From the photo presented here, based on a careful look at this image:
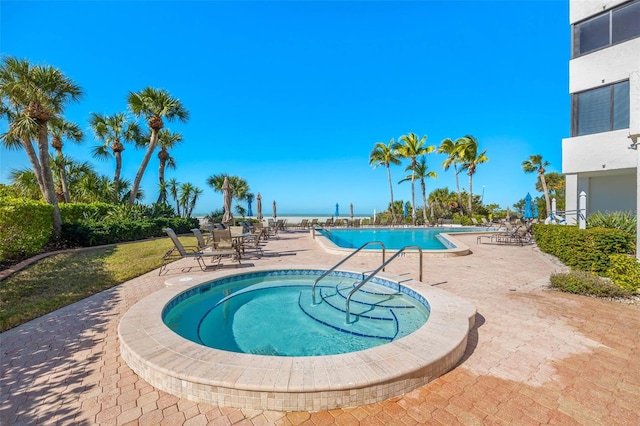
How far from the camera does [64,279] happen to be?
6637mm

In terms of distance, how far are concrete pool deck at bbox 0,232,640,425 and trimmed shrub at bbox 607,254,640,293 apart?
65cm

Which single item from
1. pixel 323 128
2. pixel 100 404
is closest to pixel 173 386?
pixel 100 404

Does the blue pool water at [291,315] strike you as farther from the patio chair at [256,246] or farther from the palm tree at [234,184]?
the palm tree at [234,184]

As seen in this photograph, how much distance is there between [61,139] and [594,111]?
28.6m

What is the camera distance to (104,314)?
179 inches

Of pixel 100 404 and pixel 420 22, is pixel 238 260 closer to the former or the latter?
pixel 100 404

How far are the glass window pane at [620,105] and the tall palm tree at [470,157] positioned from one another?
1776 cm

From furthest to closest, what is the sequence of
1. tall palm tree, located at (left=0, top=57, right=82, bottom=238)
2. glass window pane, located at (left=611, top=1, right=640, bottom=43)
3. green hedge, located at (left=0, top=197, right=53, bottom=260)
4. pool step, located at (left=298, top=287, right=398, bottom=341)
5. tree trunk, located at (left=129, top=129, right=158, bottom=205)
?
tree trunk, located at (left=129, top=129, right=158, bottom=205) < tall palm tree, located at (left=0, top=57, right=82, bottom=238) < glass window pane, located at (left=611, top=1, right=640, bottom=43) < green hedge, located at (left=0, top=197, right=53, bottom=260) < pool step, located at (left=298, top=287, right=398, bottom=341)

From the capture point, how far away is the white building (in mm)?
9250

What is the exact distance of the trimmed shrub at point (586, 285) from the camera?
16.5 ft

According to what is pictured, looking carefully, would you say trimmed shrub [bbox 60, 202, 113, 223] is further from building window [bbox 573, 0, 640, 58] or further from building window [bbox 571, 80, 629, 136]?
building window [bbox 573, 0, 640, 58]

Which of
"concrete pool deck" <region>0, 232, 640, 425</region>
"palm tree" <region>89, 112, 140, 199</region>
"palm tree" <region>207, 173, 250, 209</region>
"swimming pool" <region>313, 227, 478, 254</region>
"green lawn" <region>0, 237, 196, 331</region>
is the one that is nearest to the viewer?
"concrete pool deck" <region>0, 232, 640, 425</region>

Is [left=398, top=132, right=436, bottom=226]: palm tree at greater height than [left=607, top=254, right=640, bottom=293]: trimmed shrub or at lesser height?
greater

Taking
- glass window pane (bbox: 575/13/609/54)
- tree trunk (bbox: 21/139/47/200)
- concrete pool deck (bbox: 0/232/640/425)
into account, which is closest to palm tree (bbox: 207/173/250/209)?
tree trunk (bbox: 21/139/47/200)
